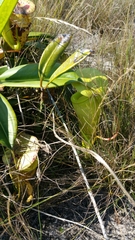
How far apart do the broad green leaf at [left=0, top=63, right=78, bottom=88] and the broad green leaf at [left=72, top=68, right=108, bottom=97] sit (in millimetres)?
31

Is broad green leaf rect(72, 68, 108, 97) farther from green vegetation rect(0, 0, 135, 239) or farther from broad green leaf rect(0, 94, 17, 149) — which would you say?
broad green leaf rect(0, 94, 17, 149)

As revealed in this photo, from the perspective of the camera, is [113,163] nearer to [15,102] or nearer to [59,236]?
[59,236]

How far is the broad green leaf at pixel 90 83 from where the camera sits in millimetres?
1007

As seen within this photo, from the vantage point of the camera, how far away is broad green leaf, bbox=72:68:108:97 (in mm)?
1007

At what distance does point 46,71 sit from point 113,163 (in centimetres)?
36

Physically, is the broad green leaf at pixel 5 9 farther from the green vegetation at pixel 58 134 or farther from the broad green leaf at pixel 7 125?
the broad green leaf at pixel 7 125

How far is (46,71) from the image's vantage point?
1023 mm

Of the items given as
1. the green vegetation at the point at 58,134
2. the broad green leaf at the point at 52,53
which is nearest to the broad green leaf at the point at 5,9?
the green vegetation at the point at 58,134

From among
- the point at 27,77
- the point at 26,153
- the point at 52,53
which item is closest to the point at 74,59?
the point at 52,53

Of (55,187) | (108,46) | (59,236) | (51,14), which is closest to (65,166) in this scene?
(55,187)

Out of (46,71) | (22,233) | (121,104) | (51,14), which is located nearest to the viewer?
(22,233)

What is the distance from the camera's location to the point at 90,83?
41.4 inches

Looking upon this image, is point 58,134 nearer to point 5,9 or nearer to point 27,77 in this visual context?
point 27,77

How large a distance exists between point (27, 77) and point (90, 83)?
0.21m
